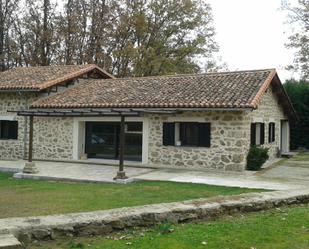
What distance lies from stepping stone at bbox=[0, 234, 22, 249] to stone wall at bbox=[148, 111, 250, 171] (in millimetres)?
12356

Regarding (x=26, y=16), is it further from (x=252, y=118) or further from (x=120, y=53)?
(x=252, y=118)

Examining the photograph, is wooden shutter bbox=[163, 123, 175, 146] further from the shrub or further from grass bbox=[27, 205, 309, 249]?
grass bbox=[27, 205, 309, 249]

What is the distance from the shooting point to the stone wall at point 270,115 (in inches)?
729

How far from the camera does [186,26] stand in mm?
38656

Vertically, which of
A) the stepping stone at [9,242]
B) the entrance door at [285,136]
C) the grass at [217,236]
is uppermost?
the entrance door at [285,136]

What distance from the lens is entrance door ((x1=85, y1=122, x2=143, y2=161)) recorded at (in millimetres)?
19328

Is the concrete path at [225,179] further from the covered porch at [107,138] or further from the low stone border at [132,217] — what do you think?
the low stone border at [132,217]

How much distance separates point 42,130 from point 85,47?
52.5 ft

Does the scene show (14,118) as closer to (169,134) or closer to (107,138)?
(107,138)

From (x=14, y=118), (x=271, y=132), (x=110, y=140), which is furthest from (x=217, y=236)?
(x=14, y=118)

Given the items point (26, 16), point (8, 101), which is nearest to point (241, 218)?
point (8, 101)

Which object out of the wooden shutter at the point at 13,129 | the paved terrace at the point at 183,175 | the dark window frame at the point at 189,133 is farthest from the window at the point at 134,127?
the wooden shutter at the point at 13,129

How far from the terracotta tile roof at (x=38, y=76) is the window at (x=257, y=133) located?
1000 centimetres

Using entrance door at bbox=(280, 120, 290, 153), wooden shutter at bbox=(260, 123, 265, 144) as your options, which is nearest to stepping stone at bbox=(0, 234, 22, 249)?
wooden shutter at bbox=(260, 123, 265, 144)
